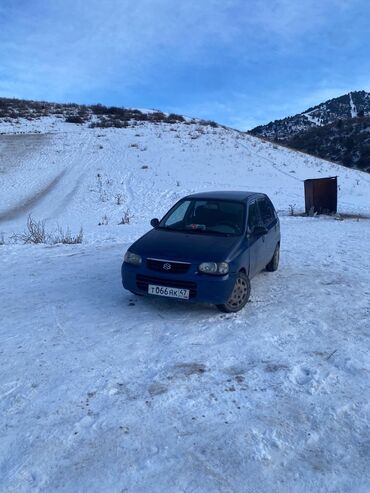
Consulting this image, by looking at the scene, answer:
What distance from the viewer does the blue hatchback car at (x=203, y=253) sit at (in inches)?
226

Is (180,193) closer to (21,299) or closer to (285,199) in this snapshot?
(285,199)

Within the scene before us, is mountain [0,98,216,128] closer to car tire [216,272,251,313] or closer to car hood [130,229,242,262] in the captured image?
car hood [130,229,242,262]

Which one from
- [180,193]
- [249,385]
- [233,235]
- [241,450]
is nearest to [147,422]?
[241,450]

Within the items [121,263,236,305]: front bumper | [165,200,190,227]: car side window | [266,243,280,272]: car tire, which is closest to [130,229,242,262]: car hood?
[121,263,236,305]: front bumper

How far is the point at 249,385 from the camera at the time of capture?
13.9ft

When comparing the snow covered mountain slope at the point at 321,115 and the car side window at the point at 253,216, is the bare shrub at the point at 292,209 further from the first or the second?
the snow covered mountain slope at the point at 321,115

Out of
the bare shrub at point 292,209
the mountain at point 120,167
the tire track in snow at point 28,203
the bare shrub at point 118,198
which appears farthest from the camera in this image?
the bare shrub at point 118,198

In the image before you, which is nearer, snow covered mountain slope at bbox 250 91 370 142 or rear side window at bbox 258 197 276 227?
rear side window at bbox 258 197 276 227

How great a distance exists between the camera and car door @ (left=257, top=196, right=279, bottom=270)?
24.2ft

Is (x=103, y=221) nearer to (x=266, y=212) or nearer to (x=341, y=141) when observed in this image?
(x=266, y=212)

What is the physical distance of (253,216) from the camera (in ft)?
23.5

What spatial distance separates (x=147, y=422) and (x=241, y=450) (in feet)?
2.55

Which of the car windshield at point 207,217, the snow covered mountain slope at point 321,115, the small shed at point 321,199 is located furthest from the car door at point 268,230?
the snow covered mountain slope at point 321,115

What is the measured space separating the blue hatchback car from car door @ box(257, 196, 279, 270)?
3 cm
